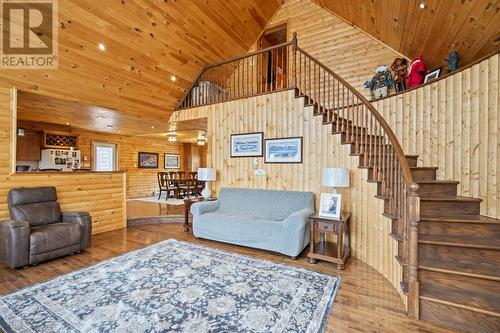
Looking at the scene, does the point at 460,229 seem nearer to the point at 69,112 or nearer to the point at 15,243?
the point at 15,243

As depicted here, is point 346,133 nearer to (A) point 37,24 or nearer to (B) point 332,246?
(B) point 332,246

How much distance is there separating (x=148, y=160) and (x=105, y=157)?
5.56 ft

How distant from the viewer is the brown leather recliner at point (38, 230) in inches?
112

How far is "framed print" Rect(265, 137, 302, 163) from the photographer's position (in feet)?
13.7

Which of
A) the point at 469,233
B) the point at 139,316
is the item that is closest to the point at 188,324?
the point at 139,316

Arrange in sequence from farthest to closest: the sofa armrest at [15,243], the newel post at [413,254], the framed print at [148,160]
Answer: the framed print at [148,160]
the sofa armrest at [15,243]
the newel post at [413,254]

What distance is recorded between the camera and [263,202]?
167 inches

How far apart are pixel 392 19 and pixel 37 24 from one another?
5349 millimetres

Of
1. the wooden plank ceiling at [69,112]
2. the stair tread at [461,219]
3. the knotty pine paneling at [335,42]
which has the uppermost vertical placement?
the knotty pine paneling at [335,42]

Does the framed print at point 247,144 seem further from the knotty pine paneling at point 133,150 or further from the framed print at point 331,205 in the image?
the knotty pine paneling at point 133,150

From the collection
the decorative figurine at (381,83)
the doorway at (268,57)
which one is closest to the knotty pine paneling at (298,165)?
the decorative figurine at (381,83)

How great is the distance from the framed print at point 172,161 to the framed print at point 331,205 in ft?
29.1

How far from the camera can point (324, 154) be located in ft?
12.8

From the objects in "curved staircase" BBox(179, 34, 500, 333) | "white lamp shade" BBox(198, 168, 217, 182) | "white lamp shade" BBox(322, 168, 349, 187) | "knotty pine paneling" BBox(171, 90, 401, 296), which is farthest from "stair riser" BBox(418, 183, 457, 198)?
"white lamp shade" BBox(198, 168, 217, 182)
